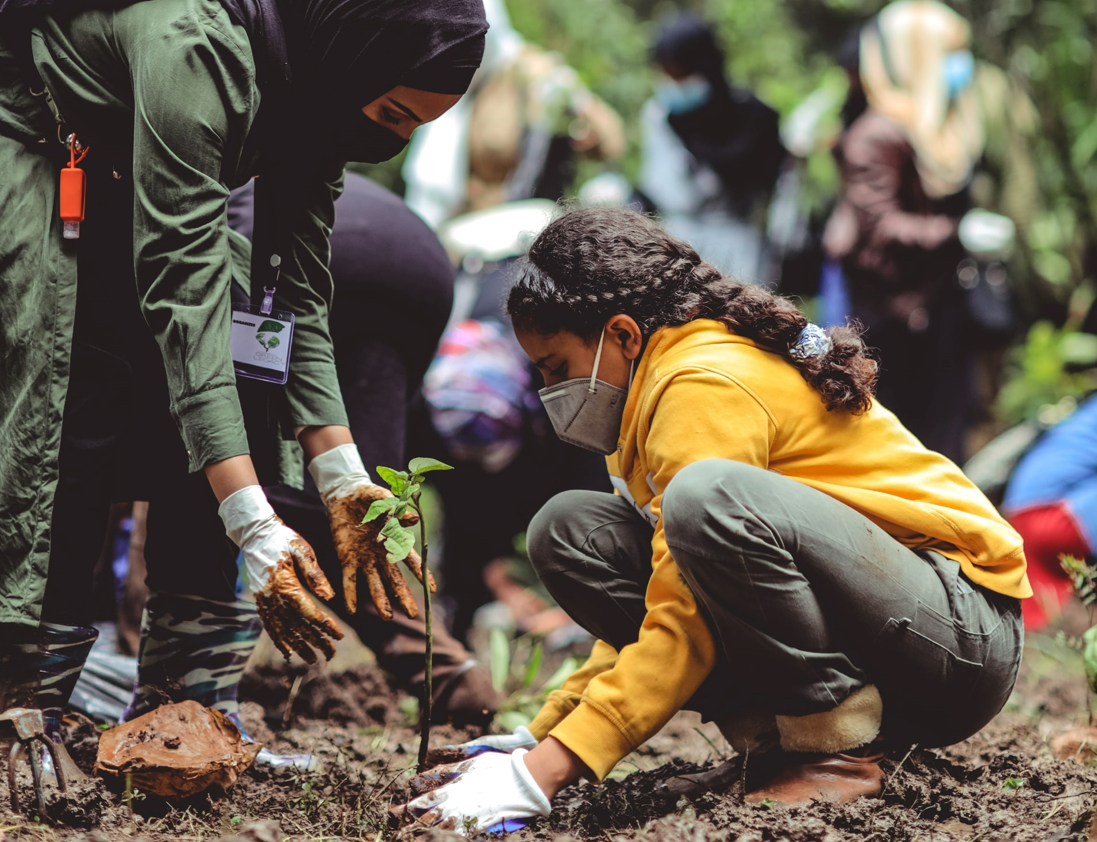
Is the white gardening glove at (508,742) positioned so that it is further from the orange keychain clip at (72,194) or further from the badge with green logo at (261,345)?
the orange keychain clip at (72,194)

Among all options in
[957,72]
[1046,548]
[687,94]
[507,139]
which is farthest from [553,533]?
[957,72]

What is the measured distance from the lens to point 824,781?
187cm

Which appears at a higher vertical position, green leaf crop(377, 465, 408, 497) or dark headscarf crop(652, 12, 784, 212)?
dark headscarf crop(652, 12, 784, 212)

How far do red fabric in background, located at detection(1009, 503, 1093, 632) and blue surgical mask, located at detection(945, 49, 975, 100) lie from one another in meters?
2.21

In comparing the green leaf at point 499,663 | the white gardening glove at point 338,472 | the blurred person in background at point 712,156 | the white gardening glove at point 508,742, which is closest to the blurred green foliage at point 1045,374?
the blurred person in background at point 712,156

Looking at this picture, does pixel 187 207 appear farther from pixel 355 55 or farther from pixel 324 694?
pixel 324 694

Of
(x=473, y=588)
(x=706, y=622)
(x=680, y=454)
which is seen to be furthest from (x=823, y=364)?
(x=473, y=588)

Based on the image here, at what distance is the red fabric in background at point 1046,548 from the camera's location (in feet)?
12.7

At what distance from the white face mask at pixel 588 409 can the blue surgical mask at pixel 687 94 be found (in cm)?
343

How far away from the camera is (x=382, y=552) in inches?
77.7

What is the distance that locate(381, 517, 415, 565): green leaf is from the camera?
1.86m

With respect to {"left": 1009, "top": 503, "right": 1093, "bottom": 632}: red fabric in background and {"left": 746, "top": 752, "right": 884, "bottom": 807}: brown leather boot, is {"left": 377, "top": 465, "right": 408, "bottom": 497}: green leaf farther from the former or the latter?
{"left": 1009, "top": 503, "right": 1093, "bottom": 632}: red fabric in background

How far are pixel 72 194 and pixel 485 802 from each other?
1.20 meters

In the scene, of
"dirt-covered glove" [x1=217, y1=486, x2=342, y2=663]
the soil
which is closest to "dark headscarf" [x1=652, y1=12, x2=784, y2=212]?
the soil
